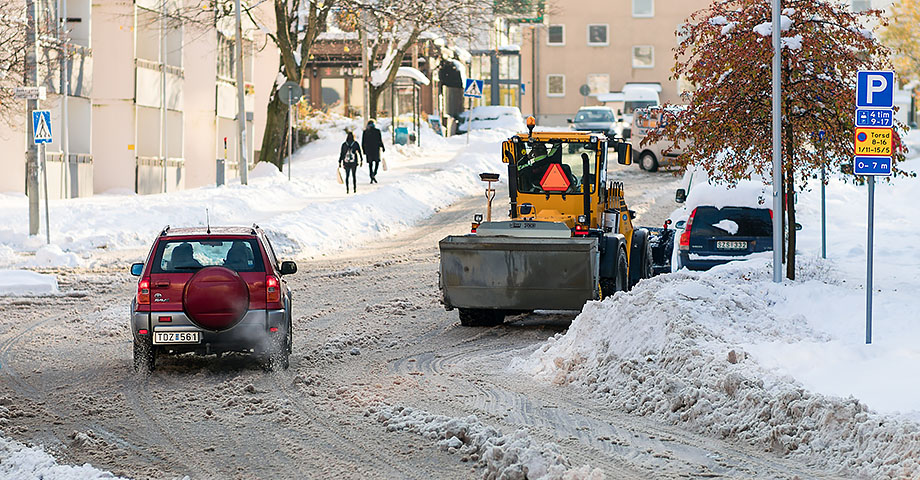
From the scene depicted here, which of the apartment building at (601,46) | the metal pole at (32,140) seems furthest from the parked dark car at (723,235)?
the apartment building at (601,46)

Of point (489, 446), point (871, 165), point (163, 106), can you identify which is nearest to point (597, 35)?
point (163, 106)

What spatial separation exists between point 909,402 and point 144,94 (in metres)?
30.8

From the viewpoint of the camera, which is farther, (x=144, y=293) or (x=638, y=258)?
(x=638, y=258)

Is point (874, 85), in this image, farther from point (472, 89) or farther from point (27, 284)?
point (472, 89)

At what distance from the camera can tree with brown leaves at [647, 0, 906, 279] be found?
1542cm

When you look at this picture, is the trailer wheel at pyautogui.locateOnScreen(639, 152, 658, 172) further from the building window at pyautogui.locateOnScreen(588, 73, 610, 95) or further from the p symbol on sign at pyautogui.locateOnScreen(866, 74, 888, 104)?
the building window at pyautogui.locateOnScreen(588, 73, 610, 95)

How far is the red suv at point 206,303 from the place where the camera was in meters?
11.7

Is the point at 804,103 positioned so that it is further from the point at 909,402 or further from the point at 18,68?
the point at 18,68

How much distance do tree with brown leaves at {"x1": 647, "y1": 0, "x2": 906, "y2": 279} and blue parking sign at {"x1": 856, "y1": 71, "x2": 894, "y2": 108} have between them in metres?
3.42

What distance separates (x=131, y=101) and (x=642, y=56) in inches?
2038

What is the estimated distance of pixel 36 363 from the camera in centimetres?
1281

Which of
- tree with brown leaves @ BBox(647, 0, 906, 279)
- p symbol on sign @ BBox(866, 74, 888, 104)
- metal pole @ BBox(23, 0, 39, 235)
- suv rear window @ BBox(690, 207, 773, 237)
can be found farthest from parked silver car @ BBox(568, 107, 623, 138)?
p symbol on sign @ BBox(866, 74, 888, 104)

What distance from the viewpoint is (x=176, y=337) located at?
11.7m

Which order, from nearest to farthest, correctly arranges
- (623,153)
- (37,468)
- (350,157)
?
(37,468)
(623,153)
(350,157)
